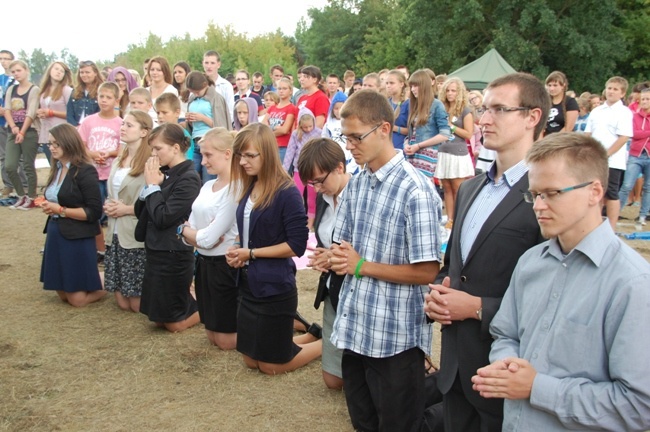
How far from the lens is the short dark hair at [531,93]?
2410 mm

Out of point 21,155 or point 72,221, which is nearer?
point 72,221

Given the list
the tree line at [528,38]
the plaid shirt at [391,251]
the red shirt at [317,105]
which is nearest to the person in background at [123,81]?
the red shirt at [317,105]

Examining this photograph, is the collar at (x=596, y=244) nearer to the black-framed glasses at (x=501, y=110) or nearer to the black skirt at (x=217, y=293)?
the black-framed glasses at (x=501, y=110)

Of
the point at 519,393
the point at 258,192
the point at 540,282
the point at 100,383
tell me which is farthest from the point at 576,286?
the point at 100,383

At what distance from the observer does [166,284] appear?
512cm

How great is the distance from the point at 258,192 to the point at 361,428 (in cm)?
177

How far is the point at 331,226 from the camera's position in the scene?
13.5ft

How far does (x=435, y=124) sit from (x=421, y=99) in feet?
1.22

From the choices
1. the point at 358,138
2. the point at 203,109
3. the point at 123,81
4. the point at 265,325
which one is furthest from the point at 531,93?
the point at 123,81

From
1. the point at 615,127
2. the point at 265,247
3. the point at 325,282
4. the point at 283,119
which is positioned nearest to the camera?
the point at 325,282

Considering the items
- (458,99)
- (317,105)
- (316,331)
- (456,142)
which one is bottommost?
(316,331)

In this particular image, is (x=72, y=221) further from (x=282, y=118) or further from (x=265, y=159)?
(x=282, y=118)

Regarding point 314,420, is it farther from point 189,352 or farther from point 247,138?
point 247,138

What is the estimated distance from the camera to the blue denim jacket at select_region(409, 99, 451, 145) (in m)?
7.59
